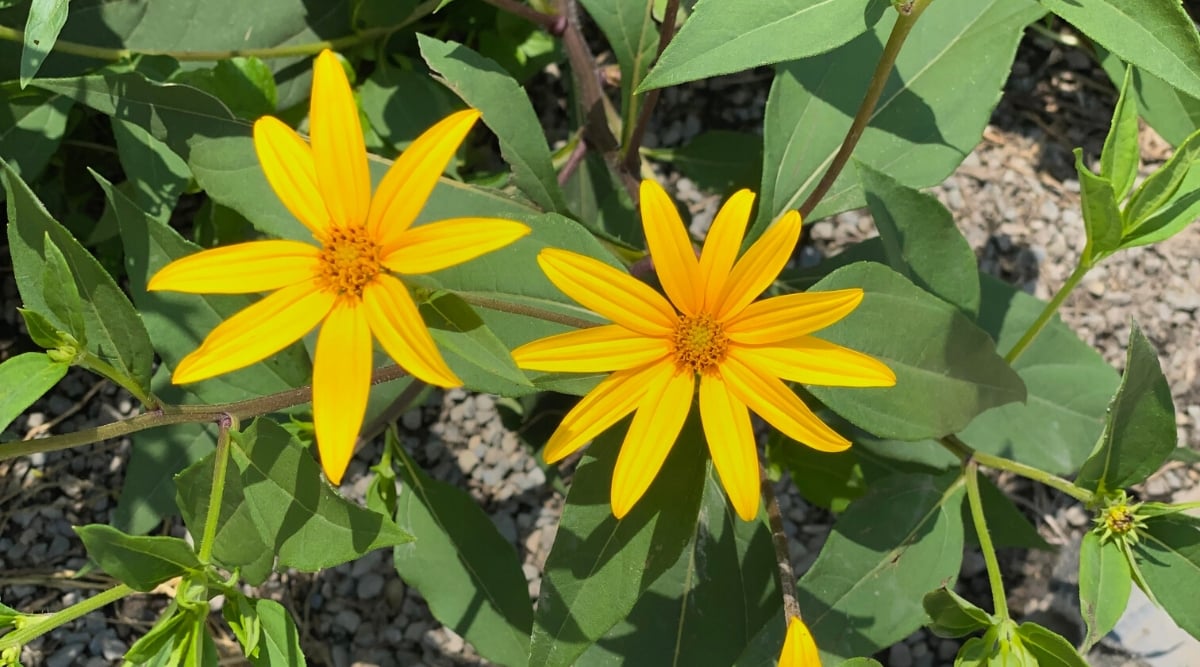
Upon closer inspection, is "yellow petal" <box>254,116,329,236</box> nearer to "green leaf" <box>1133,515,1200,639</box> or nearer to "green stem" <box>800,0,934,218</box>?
"green stem" <box>800,0,934,218</box>

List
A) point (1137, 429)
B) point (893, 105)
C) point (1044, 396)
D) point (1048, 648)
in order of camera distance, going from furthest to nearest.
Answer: point (1044, 396) < point (893, 105) < point (1137, 429) < point (1048, 648)

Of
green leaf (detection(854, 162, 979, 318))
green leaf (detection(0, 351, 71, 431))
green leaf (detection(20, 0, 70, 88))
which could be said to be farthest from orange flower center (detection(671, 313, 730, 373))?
green leaf (detection(20, 0, 70, 88))

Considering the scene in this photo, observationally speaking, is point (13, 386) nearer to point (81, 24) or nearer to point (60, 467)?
point (81, 24)

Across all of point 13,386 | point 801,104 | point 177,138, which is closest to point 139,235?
point 177,138

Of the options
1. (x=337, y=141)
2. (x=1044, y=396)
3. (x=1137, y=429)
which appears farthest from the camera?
(x=1044, y=396)

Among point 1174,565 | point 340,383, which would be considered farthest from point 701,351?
point 1174,565

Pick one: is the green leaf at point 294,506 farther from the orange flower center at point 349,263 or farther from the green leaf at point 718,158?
the green leaf at point 718,158

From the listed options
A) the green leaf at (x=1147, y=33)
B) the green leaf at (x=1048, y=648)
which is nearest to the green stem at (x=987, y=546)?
the green leaf at (x=1048, y=648)

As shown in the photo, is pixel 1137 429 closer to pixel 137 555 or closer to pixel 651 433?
pixel 651 433
